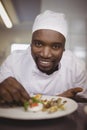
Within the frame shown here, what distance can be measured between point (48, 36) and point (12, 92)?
439 mm

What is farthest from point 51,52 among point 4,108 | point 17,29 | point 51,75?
point 17,29

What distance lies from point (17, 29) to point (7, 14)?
0.18 metres

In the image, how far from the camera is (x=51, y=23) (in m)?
1.05

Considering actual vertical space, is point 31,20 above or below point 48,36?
below

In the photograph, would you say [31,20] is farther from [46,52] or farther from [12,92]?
[12,92]

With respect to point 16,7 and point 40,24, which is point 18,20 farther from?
point 40,24

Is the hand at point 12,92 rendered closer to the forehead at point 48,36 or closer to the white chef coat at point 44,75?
the forehead at point 48,36

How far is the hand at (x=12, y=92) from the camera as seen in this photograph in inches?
22.6

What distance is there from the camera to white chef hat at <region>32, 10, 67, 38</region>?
103cm

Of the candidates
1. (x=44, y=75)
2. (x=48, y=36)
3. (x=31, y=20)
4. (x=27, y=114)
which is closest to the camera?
(x=27, y=114)

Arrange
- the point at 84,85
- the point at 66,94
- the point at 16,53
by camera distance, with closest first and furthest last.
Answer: the point at 66,94 → the point at 84,85 → the point at 16,53

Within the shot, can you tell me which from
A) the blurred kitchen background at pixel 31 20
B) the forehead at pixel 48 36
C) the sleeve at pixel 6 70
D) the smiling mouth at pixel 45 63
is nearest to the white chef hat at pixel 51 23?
the forehead at pixel 48 36

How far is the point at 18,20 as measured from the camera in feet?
8.45

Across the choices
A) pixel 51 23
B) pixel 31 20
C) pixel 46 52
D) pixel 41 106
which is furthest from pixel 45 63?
pixel 31 20
